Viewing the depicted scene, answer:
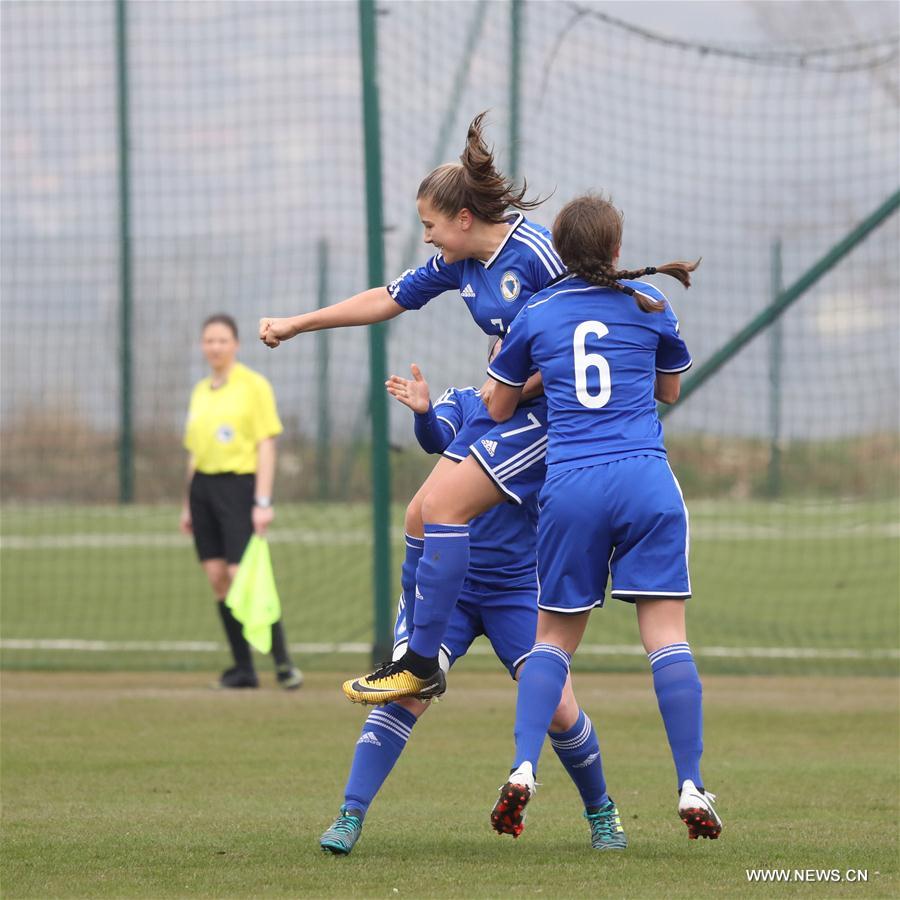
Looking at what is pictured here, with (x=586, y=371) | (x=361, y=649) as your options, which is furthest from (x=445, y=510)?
(x=361, y=649)

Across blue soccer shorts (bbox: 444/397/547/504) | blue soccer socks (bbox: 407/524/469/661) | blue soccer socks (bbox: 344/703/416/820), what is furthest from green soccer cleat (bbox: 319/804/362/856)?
blue soccer shorts (bbox: 444/397/547/504)

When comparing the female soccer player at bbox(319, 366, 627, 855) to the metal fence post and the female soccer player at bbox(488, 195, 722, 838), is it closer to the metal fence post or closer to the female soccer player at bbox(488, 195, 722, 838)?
the female soccer player at bbox(488, 195, 722, 838)

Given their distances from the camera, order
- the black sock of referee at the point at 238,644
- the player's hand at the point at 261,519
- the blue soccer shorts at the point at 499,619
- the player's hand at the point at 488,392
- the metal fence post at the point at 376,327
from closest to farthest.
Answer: the player's hand at the point at 488,392 → the blue soccer shorts at the point at 499,619 → the player's hand at the point at 261,519 → the black sock of referee at the point at 238,644 → the metal fence post at the point at 376,327

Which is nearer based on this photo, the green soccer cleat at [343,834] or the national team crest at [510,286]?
the green soccer cleat at [343,834]

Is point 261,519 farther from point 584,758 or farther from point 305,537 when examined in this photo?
point 305,537

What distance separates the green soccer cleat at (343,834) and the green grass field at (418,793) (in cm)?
5

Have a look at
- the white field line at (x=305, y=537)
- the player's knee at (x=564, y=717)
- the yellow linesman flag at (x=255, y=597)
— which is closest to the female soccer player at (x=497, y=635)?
the player's knee at (x=564, y=717)

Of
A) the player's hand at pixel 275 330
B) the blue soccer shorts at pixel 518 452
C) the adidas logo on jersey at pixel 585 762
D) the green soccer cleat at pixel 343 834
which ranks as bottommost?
the green soccer cleat at pixel 343 834

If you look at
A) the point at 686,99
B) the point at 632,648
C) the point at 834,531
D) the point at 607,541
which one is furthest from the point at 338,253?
the point at 834,531

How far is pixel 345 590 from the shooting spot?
15.3m

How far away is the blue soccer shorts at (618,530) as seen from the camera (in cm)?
493

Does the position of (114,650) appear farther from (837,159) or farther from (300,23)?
(837,159)

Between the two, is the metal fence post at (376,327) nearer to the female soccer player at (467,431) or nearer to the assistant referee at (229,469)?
the assistant referee at (229,469)

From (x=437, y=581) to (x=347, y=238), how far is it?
24.3 ft
